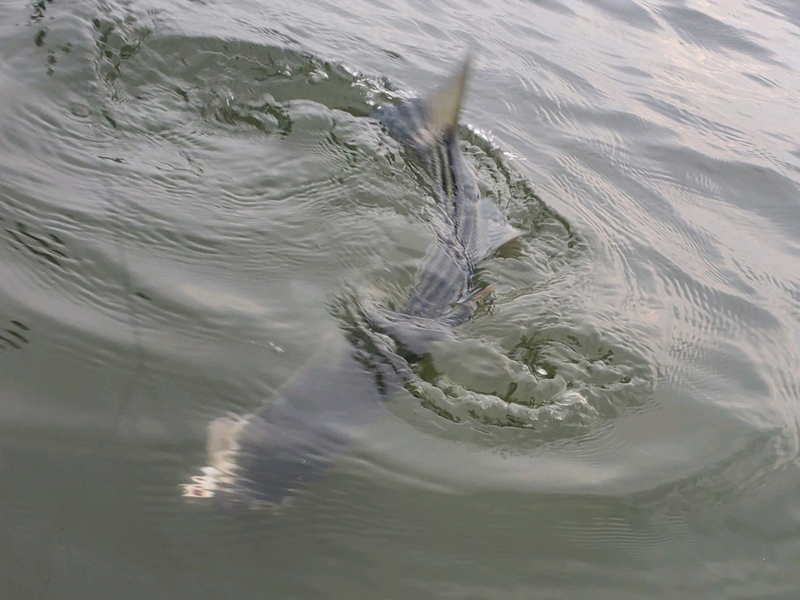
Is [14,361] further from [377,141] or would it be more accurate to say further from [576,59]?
[576,59]

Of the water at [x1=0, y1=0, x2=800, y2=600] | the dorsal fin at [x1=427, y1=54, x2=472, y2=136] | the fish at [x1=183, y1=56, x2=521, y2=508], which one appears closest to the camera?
the water at [x1=0, y1=0, x2=800, y2=600]

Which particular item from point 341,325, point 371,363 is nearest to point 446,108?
point 341,325

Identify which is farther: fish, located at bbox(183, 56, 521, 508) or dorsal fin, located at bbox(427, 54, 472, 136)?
dorsal fin, located at bbox(427, 54, 472, 136)

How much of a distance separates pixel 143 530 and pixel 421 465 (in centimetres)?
86

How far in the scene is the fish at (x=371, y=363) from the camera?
192 centimetres

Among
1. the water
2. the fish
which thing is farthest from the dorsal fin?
the water

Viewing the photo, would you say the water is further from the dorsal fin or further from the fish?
the dorsal fin

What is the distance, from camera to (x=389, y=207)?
3.64 m

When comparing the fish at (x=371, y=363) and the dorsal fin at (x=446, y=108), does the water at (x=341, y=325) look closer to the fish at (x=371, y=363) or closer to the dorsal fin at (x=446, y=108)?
the fish at (x=371, y=363)

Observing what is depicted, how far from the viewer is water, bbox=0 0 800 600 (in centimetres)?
181

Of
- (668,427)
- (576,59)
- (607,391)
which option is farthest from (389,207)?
(576,59)

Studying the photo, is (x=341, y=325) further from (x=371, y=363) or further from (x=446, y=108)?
(x=446, y=108)

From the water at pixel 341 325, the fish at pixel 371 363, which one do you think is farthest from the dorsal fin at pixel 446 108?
the water at pixel 341 325

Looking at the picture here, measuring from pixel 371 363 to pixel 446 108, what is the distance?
233 centimetres
